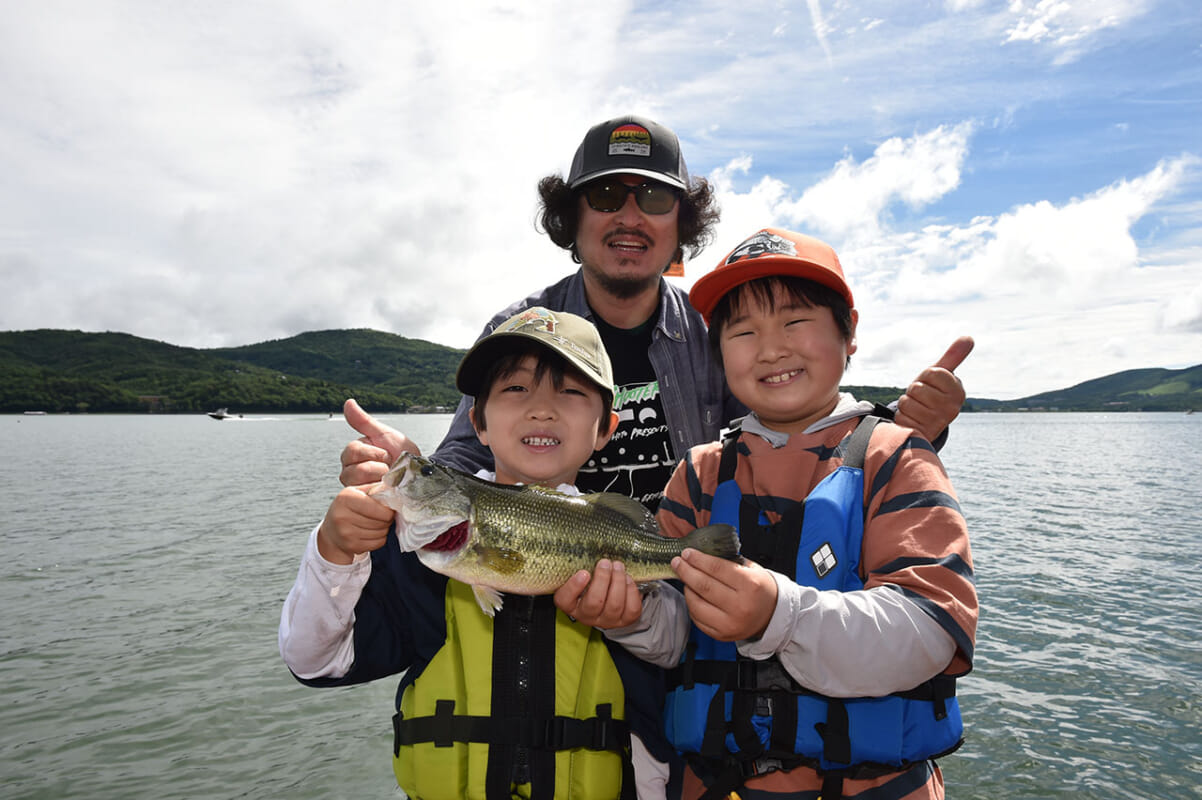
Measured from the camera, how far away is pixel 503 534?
9.83 feet

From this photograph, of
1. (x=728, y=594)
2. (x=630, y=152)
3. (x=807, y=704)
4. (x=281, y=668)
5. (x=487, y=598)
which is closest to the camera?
(x=728, y=594)

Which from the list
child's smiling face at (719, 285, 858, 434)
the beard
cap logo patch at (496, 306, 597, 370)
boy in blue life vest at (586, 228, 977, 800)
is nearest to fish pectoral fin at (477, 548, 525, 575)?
boy in blue life vest at (586, 228, 977, 800)

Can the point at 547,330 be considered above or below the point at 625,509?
above

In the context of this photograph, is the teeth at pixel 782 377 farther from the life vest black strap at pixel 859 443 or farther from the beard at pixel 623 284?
the beard at pixel 623 284

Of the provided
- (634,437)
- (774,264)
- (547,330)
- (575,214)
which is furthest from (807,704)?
(575,214)

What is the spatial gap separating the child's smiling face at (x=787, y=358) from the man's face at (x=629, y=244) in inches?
77.9

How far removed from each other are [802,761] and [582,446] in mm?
1872

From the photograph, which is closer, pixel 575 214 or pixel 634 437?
pixel 634 437

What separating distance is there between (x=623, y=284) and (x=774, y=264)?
86.1 inches

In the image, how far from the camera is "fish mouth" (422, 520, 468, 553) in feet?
9.69

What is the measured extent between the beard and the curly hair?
1.12 meters

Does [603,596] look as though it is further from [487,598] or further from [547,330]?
[547,330]

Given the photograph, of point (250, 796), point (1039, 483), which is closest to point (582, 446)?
point (250, 796)

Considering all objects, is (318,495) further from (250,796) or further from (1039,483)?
(1039,483)
